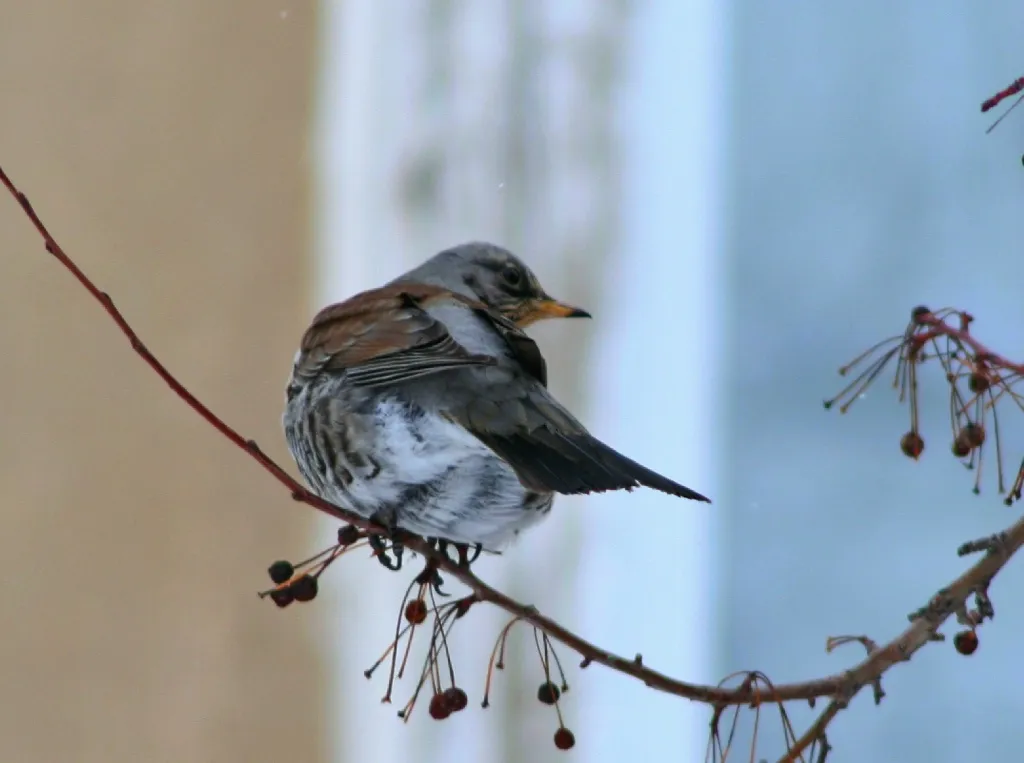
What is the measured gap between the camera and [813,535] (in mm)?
2330

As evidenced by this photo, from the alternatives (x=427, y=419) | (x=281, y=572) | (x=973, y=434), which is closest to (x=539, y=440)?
(x=427, y=419)

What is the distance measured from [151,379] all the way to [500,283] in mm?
1307

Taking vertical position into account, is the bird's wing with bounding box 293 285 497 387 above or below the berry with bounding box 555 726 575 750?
above

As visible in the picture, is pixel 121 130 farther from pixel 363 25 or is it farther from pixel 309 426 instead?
pixel 309 426

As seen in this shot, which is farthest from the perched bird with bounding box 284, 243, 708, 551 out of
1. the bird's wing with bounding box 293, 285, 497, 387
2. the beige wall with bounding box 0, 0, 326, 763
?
the beige wall with bounding box 0, 0, 326, 763

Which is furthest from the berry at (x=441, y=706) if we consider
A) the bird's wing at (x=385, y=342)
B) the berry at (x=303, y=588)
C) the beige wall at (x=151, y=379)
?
the beige wall at (x=151, y=379)

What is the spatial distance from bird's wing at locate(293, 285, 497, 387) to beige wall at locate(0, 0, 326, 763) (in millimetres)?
1290

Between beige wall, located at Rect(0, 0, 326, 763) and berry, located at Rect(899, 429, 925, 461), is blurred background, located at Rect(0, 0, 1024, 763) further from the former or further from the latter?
berry, located at Rect(899, 429, 925, 461)

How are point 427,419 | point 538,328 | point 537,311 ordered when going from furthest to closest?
1. point 538,328
2. point 537,311
3. point 427,419

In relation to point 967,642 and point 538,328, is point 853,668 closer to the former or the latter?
point 967,642

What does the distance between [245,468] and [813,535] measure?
1187 mm

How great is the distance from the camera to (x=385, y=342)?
50.8 inches

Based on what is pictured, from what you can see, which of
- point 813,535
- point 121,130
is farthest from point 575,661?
point 121,130

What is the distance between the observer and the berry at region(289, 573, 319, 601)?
3.48 ft
